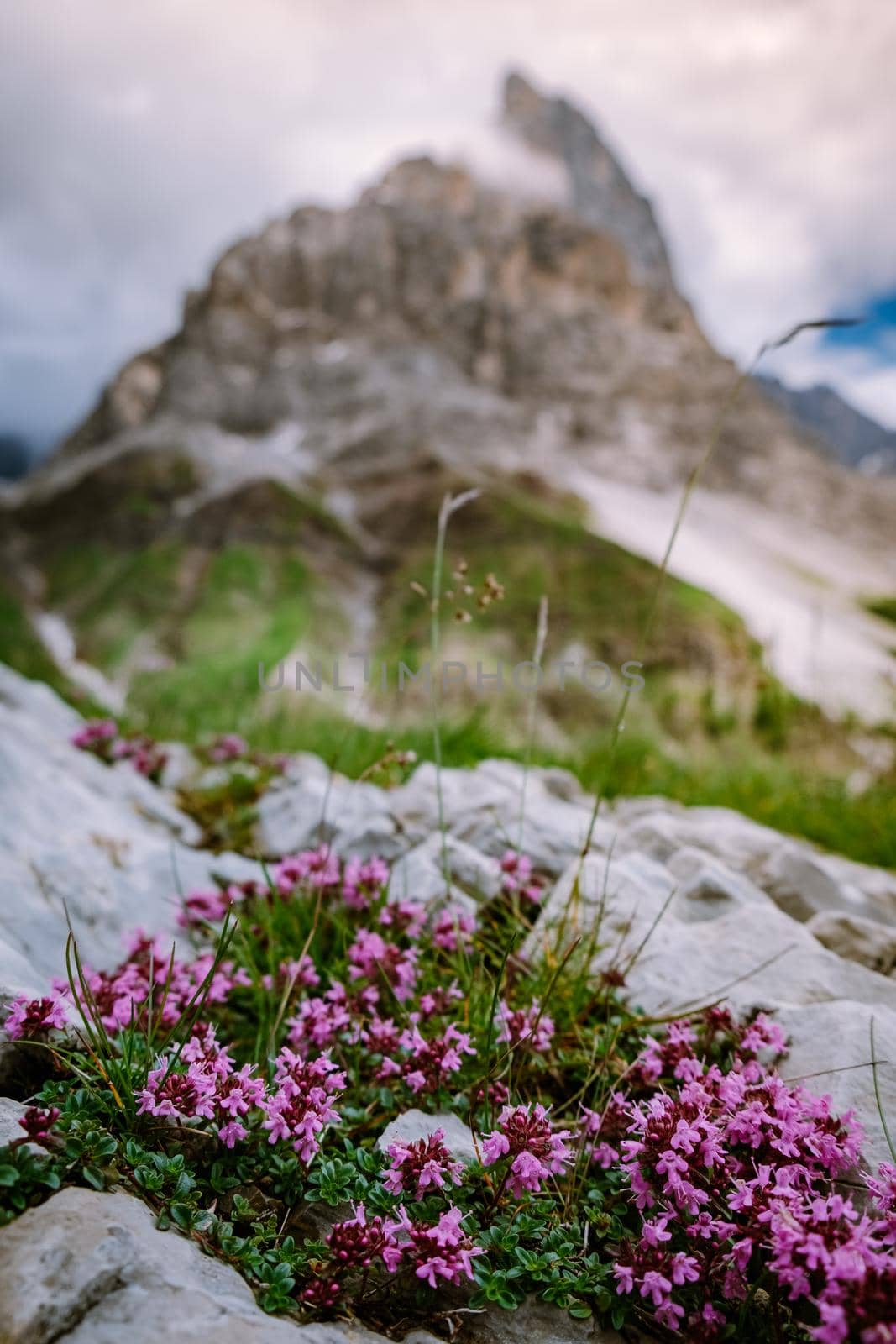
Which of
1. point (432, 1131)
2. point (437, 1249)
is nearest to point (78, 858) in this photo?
point (432, 1131)

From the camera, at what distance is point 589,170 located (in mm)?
122562

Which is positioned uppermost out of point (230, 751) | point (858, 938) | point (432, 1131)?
point (858, 938)

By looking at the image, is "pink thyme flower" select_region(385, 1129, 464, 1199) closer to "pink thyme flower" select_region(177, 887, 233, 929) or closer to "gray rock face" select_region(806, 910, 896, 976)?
"pink thyme flower" select_region(177, 887, 233, 929)

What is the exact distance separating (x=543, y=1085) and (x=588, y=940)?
0.56 meters

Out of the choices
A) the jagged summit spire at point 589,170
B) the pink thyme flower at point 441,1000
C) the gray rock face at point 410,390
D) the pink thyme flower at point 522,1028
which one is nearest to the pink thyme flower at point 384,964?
the pink thyme flower at point 441,1000

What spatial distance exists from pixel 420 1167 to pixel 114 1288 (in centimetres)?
68

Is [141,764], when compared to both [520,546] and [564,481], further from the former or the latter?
[564,481]

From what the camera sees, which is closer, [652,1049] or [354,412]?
[652,1049]

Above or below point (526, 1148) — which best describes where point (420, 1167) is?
below

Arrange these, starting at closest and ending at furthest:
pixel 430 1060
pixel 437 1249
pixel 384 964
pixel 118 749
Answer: pixel 437 1249 < pixel 430 1060 < pixel 384 964 < pixel 118 749

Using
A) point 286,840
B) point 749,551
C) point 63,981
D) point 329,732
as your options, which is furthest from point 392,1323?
point 749,551

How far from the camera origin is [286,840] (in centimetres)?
412

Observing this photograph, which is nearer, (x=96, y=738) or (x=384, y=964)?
(x=384, y=964)

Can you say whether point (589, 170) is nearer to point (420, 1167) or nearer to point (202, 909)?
point (202, 909)
